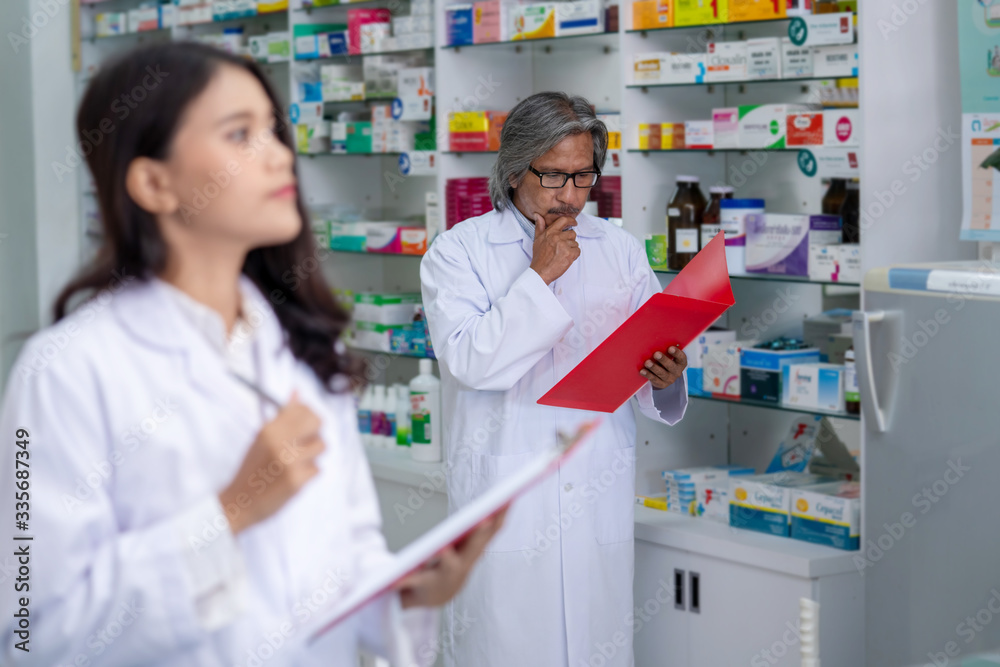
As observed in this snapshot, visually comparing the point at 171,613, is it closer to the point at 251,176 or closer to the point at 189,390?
the point at 189,390

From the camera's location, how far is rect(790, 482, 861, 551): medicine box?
2699 mm

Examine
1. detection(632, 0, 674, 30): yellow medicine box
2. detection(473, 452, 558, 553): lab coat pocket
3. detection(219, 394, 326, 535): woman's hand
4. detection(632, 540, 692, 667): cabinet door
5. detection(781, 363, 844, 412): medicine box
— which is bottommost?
detection(632, 540, 692, 667): cabinet door

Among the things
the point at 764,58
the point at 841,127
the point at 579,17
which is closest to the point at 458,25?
the point at 579,17

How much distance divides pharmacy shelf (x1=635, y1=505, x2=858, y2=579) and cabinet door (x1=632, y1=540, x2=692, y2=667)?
0.04 metres

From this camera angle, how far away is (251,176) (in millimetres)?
939

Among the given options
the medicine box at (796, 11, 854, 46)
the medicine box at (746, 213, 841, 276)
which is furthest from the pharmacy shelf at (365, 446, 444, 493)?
the medicine box at (796, 11, 854, 46)

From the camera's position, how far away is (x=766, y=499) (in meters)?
2.87

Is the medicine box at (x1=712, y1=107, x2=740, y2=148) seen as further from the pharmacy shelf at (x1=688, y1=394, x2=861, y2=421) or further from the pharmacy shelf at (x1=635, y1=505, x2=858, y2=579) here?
the pharmacy shelf at (x1=635, y1=505, x2=858, y2=579)

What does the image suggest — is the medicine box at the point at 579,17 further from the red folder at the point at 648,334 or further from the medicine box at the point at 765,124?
the red folder at the point at 648,334

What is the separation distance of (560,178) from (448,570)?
157 centimetres

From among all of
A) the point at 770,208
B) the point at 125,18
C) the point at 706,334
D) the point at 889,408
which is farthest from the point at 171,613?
the point at 125,18

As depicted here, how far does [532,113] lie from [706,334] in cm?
97

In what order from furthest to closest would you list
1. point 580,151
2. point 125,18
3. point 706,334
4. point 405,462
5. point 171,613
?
point 125,18, point 405,462, point 706,334, point 580,151, point 171,613

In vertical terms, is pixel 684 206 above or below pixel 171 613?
above
